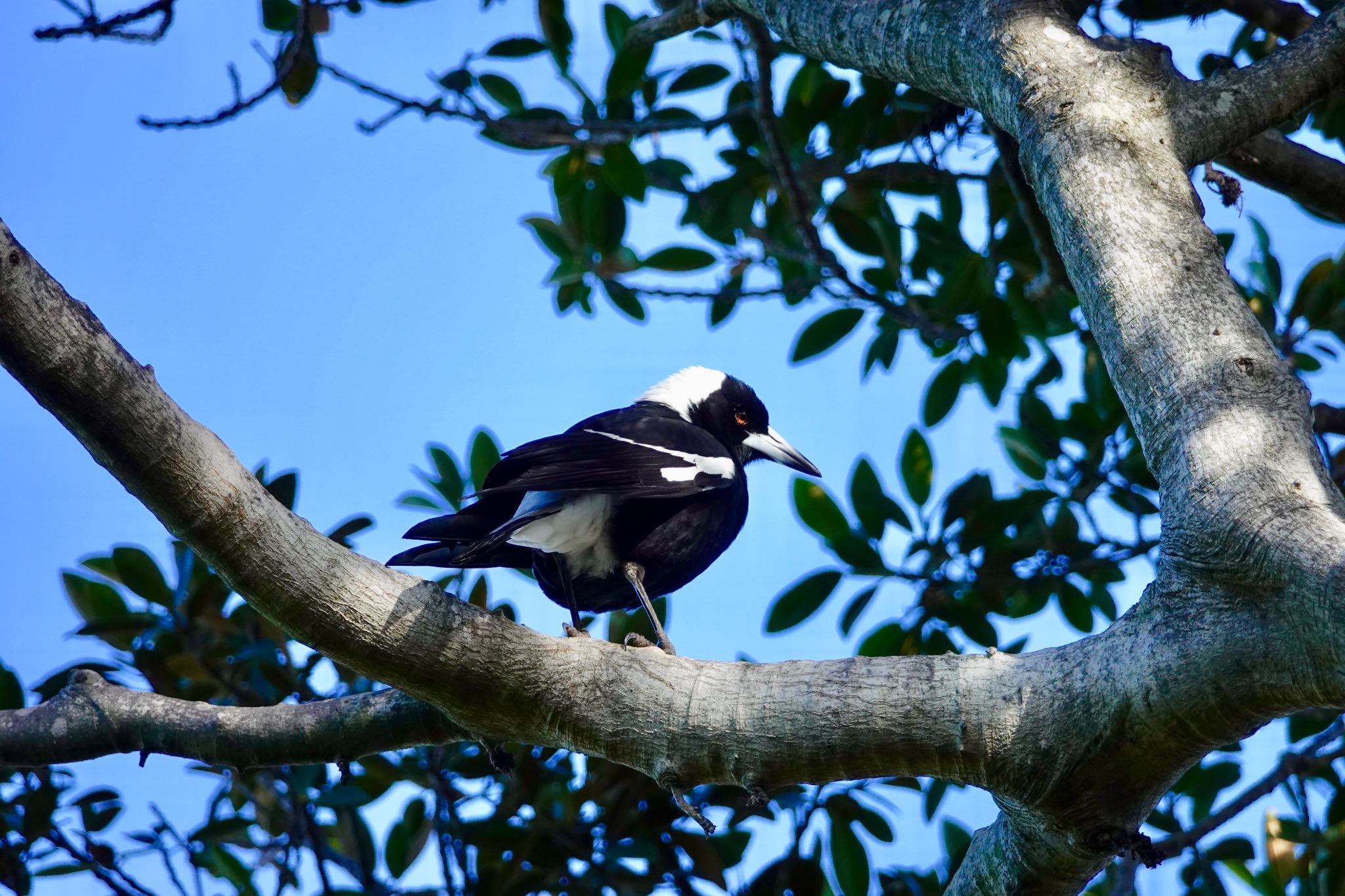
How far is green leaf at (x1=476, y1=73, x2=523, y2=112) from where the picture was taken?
11.5 ft

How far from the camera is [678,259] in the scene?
12.6 ft

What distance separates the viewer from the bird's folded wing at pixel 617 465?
2352 millimetres

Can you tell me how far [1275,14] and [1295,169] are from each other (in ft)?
1.87

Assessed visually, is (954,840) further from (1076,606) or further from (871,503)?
(871,503)

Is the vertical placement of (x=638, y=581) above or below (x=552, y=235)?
below

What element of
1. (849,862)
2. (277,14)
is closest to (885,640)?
(849,862)

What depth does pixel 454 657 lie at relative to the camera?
1.53 m

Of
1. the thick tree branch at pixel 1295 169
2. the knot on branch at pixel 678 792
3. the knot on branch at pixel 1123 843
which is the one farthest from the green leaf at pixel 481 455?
the knot on branch at pixel 1123 843

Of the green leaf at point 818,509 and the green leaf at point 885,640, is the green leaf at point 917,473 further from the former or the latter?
the green leaf at point 885,640

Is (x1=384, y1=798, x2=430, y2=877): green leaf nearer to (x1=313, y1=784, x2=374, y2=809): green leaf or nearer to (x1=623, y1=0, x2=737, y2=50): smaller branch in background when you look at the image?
(x1=313, y1=784, x2=374, y2=809): green leaf

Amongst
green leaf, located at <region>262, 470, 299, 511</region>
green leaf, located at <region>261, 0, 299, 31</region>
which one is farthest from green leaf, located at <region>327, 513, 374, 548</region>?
green leaf, located at <region>261, 0, 299, 31</region>

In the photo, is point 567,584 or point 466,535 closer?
point 466,535

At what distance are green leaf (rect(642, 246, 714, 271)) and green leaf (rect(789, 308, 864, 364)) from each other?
45cm

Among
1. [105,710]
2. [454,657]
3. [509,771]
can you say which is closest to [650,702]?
[454,657]
